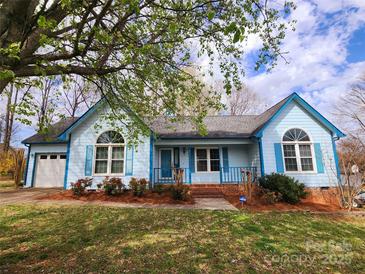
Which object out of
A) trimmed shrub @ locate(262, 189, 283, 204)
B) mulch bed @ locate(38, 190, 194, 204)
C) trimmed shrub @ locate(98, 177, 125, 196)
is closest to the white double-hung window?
mulch bed @ locate(38, 190, 194, 204)

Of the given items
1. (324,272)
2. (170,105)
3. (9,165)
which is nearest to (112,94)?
(170,105)

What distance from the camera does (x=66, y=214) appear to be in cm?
705

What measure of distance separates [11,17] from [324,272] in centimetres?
732

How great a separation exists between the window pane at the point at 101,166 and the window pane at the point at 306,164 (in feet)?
37.0

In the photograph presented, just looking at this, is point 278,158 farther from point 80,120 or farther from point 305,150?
point 80,120

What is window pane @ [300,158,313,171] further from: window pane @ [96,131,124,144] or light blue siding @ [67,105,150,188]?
window pane @ [96,131,124,144]

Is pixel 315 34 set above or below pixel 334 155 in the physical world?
above

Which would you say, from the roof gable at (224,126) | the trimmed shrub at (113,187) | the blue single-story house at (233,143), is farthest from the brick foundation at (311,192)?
the trimmed shrub at (113,187)

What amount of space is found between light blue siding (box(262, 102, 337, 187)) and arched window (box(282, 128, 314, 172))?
26 centimetres

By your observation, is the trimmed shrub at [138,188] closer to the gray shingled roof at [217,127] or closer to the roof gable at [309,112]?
the gray shingled roof at [217,127]

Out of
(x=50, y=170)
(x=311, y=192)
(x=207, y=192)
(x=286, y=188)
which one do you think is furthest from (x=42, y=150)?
(x=311, y=192)

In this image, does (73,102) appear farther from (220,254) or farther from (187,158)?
(220,254)

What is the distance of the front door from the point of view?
1334cm

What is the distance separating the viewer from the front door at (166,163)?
13.3 metres
